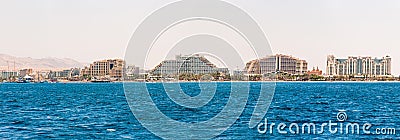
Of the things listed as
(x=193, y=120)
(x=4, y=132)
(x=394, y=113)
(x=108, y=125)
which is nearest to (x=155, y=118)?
(x=193, y=120)

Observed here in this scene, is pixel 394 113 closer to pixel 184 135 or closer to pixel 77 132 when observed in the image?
pixel 184 135

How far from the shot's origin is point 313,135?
4919 centimetres

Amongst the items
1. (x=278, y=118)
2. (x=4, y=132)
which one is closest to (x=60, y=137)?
(x=4, y=132)

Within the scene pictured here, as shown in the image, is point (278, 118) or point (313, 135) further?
point (278, 118)

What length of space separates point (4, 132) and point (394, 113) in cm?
4752

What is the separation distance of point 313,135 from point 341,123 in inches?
483

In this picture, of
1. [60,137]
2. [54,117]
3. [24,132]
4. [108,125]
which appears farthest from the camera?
[54,117]

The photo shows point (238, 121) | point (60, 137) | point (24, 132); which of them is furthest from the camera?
point (238, 121)

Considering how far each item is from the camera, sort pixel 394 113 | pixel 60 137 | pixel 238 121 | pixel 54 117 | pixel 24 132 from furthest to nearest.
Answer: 1. pixel 394 113
2. pixel 54 117
3. pixel 238 121
4. pixel 24 132
5. pixel 60 137

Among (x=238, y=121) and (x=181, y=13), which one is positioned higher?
(x=181, y=13)

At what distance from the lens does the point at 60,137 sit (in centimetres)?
4841

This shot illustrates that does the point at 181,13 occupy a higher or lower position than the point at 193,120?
higher

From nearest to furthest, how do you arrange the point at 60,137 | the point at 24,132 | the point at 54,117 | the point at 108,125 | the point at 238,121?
the point at 60,137
the point at 24,132
the point at 108,125
the point at 238,121
the point at 54,117

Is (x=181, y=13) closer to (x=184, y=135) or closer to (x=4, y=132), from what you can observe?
(x=184, y=135)
